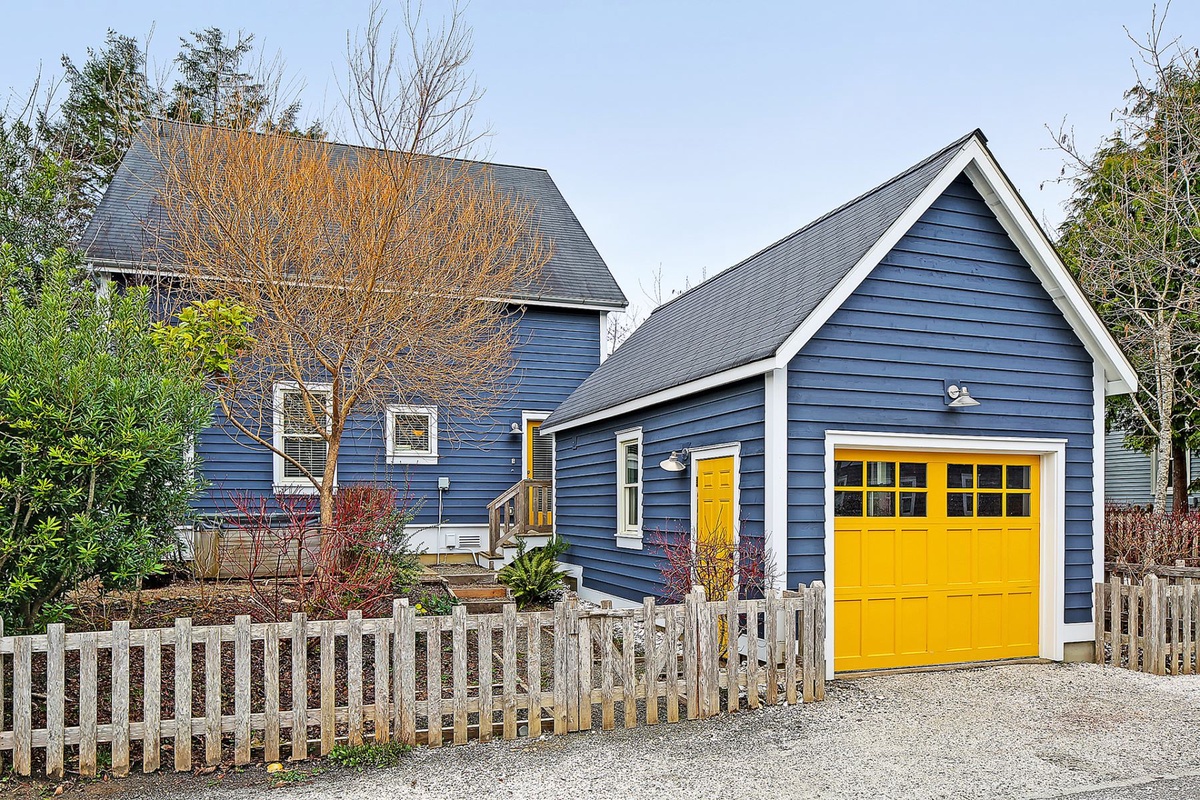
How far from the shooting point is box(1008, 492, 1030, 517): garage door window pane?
955 cm

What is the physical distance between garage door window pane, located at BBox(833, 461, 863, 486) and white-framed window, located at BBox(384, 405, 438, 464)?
8.05m

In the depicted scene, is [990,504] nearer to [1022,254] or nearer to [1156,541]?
[1022,254]

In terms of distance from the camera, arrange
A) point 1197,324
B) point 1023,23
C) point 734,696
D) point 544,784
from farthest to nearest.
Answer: point 1197,324, point 1023,23, point 734,696, point 544,784

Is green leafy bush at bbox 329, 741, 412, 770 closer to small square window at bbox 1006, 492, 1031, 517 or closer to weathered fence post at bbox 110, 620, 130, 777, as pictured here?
weathered fence post at bbox 110, 620, 130, 777

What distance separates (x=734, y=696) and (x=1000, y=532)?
13.5ft

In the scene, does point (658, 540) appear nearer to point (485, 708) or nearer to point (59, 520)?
point (485, 708)

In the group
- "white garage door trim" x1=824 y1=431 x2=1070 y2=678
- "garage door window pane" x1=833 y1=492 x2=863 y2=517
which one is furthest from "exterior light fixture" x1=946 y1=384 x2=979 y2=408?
"garage door window pane" x1=833 y1=492 x2=863 y2=517

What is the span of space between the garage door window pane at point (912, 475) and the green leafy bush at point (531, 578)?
6.00 meters

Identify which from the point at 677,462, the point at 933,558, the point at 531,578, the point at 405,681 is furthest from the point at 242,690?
the point at 531,578

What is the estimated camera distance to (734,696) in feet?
23.2

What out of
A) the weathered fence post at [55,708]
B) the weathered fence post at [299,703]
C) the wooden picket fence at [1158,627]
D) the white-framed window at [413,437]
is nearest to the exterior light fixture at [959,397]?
the wooden picket fence at [1158,627]

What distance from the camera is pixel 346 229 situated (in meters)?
10.4

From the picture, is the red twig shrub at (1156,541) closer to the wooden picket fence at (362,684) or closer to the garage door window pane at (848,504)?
the garage door window pane at (848,504)

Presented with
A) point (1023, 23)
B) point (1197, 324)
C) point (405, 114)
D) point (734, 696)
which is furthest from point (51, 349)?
point (1197, 324)
